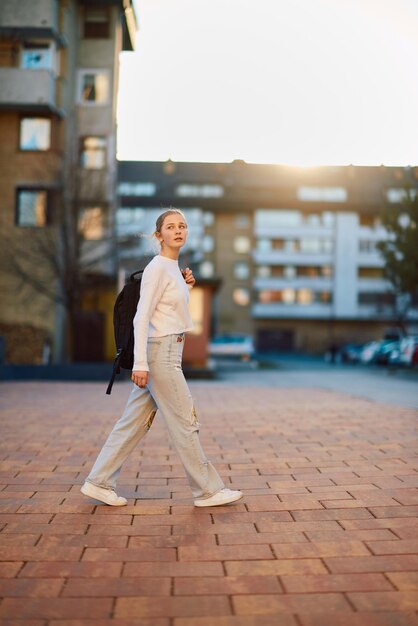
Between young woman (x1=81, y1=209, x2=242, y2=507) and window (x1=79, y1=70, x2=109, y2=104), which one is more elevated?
window (x1=79, y1=70, x2=109, y2=104)

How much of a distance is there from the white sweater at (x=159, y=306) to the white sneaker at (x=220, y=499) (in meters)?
0.93

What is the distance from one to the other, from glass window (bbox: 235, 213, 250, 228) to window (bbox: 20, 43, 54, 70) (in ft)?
133

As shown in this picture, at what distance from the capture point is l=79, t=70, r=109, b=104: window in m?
24.6

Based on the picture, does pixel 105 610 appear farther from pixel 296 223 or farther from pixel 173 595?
pixel 296 223

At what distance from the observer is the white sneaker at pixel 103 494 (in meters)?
4.14

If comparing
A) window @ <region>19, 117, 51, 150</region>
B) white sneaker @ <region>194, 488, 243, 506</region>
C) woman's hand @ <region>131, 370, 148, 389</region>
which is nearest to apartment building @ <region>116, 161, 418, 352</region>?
window @ <region>19, 117, 51, 150</region>

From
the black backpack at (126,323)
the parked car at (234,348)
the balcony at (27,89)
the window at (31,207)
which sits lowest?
the parked car at (234,348)

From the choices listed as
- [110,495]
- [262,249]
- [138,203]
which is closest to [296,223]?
[262,249]

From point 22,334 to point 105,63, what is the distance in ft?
34.9

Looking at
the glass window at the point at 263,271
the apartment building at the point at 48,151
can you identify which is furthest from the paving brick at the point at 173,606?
the glass window at the point at 263,271

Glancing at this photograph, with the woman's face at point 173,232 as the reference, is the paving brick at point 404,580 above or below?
below

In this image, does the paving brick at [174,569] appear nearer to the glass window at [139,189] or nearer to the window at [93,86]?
the window at [93,86]

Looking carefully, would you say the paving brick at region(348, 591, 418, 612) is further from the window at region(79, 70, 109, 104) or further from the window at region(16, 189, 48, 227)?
the window at region(79, 70, 109, 104)

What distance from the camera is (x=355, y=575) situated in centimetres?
295
